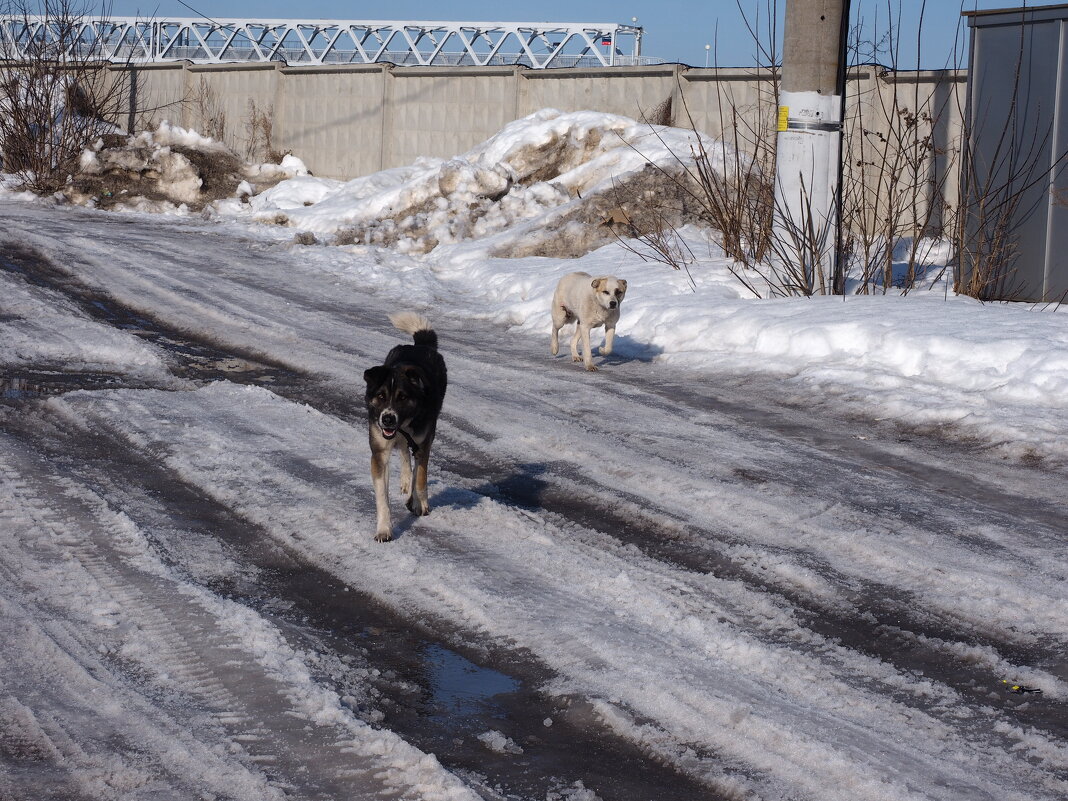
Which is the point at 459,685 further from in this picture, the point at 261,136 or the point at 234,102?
the point at 234,102

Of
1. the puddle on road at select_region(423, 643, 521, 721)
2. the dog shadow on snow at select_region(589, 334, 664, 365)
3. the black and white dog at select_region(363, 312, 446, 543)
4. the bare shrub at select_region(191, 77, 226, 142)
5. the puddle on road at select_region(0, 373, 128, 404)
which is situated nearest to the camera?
the puddle on road at select_region(423, 643, 521, 721)

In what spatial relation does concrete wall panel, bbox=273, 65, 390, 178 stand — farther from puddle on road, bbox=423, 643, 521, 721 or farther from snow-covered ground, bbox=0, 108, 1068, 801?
puddle on road, bbox=423, 643, 521, 721

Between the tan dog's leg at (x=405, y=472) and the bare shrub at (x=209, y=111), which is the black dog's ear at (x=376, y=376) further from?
the bare shrub at (x=209, y=111)

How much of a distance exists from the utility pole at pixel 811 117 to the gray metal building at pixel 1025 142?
150 centimetres

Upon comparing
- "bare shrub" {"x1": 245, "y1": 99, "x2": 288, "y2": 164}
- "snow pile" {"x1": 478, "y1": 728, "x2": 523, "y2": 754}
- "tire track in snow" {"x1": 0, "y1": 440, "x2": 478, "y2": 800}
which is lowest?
"snow pile" {"x1": 478, "y1": 728, "x2": 523, "y2": 754}

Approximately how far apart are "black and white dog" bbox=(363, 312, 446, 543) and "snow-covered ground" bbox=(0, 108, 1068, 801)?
0.71 feet

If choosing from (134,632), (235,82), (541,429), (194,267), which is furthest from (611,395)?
(235,82)

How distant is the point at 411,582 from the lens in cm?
536

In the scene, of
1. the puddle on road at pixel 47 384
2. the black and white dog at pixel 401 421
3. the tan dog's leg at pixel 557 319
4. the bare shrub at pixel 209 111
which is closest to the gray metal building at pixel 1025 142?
the tan dog's leg at pixel 557 319

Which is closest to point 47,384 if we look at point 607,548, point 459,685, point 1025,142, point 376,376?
point 376,376

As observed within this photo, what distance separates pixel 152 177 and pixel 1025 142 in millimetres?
21475

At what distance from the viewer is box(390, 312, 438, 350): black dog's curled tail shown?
23.4 ft

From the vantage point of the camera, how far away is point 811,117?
508 inches

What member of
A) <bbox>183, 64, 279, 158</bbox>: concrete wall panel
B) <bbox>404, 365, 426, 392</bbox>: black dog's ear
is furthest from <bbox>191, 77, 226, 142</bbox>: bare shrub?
<bbox>404, 365, 426, 392</bbox>: black dog's ear
